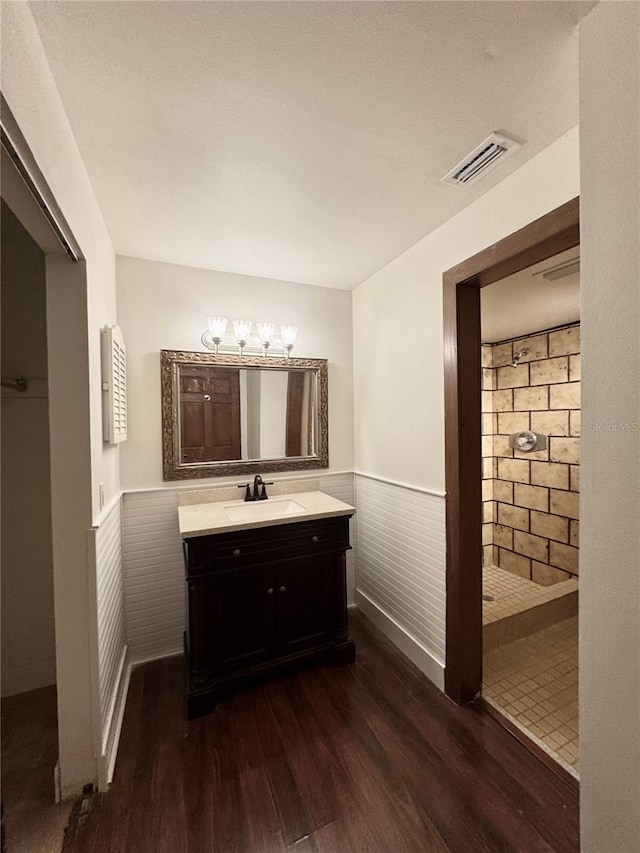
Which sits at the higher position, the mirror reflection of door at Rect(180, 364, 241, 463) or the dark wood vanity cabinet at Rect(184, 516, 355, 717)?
the mirror reflection of door at Rect(180, 364, 241, 463)

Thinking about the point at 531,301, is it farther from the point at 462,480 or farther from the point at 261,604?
the point at 261,604

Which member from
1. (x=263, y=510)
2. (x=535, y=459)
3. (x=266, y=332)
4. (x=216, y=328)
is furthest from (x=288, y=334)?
(x=535, y=459)

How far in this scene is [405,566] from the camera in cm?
210

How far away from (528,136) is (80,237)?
1.57 m

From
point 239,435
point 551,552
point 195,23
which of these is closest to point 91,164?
point 195,23

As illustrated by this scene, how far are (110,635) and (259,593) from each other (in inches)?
26.3

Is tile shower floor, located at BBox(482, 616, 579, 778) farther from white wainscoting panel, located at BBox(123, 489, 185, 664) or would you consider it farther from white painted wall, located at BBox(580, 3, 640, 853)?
white wainscoting panel, located at BBox(123, 489, 185, 664)

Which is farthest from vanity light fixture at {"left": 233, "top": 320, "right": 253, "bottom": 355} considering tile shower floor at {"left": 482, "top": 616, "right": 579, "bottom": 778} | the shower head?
the shower head

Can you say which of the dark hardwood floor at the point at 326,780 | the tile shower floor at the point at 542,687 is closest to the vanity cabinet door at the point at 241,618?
the dark hardwood floor at the point at 326,780

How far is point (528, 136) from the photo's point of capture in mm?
1194

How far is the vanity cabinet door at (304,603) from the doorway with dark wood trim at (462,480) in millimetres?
638

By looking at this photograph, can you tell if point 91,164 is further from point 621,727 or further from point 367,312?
point 621,727

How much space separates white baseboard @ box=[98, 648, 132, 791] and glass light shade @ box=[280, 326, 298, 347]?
6.54 ft

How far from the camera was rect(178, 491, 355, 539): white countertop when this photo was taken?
1703mm
